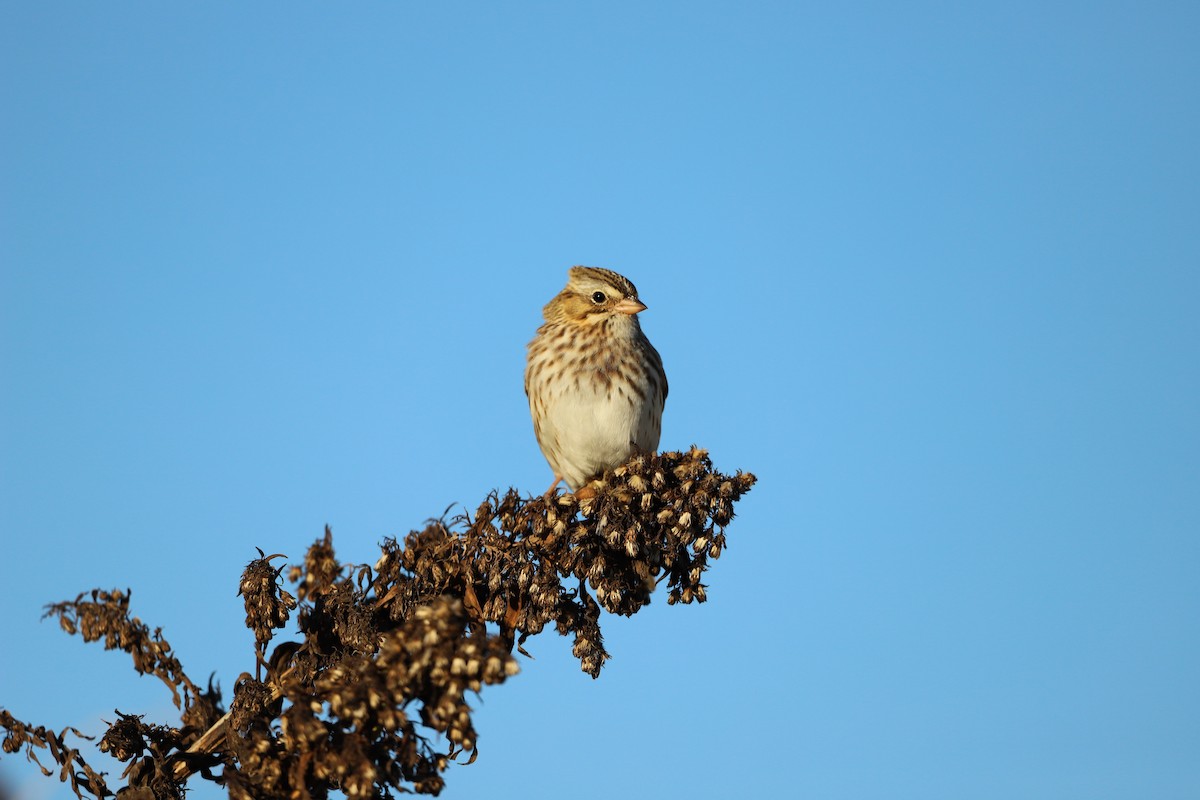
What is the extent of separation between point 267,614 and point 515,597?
4.05 feet

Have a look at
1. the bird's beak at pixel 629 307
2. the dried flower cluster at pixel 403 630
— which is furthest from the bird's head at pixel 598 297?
the dried flower cluster at pixel 403 630

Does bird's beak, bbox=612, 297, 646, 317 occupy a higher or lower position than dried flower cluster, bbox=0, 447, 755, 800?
higher

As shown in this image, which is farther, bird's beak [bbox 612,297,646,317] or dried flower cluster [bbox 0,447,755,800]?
bird's beak [bbox 612,297,646,317]

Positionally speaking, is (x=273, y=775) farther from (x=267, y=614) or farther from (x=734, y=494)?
(x=734, y=494)

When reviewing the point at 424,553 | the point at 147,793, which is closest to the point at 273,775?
the point at 147,793

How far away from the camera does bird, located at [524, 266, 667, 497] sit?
10172 mm

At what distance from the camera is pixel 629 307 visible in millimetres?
10297

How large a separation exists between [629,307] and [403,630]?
5535 mm

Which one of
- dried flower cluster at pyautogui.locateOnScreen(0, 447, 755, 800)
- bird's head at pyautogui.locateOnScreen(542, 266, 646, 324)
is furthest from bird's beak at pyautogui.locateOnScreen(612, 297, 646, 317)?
dried flower cluster at pyautogui.locateOnScreen(0, 447, 755, 800)

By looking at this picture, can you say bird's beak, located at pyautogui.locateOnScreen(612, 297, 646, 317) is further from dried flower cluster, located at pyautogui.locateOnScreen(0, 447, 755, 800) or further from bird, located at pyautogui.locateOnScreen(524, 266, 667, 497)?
dried flower cluster, located at pyautogui.locateOnScreen(0, 447, 755, 800)

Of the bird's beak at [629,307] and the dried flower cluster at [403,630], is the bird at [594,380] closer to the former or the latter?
the bird's beak at [629,307]

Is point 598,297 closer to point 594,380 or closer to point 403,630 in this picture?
point 594,380

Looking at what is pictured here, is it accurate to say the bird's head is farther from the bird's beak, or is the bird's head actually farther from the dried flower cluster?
the dried flower cluster

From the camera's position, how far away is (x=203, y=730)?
640 cm
